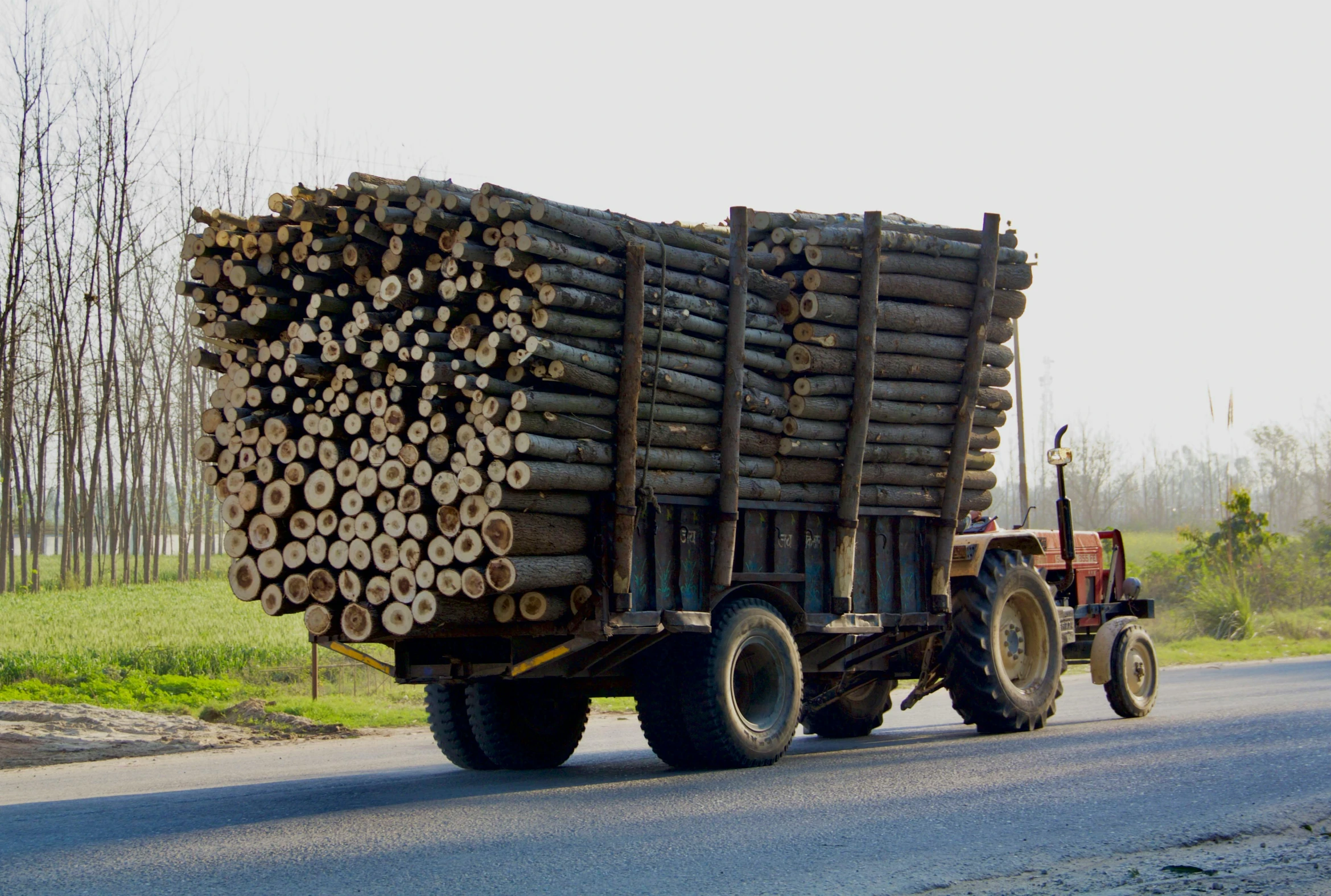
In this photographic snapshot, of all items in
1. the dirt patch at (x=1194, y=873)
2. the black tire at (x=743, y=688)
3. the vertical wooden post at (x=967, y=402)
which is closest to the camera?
the dirt patch at (x=1194, y=873)

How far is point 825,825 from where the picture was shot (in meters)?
6.31

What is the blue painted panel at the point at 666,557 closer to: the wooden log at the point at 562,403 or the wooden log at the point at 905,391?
the wooden log at the point at 562,403

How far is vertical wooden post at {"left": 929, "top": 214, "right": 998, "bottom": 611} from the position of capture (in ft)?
36.2

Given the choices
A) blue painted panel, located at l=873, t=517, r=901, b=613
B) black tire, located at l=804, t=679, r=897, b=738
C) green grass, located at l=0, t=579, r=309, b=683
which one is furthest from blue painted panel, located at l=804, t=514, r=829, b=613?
green grass, located at l=0, t=579, r=309, b=683

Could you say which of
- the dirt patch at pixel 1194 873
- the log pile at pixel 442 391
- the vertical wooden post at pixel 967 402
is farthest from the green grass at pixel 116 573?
the dirt patch at pixel 1194 873

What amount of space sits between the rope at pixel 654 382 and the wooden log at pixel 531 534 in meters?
0.43

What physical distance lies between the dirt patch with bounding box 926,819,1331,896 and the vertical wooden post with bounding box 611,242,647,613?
3.77 metres

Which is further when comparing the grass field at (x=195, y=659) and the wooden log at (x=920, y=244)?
the grass field at (x=195, y=659)

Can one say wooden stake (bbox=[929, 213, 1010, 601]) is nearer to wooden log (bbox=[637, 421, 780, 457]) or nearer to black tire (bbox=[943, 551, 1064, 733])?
black tire (bbox=[943, 551, 1064, 733])

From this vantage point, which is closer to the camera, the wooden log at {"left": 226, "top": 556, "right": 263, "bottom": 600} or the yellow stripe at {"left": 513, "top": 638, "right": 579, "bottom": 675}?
the yellow stripe at {"left": 513, "top": 638, "right": 579, "bottom": 675}

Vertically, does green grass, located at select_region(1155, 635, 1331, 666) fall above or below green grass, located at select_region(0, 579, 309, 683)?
below

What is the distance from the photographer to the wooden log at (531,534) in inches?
315

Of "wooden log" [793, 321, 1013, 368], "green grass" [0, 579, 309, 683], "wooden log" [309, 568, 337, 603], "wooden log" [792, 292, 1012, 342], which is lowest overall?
"green grass" [0, 579, 309, 683]

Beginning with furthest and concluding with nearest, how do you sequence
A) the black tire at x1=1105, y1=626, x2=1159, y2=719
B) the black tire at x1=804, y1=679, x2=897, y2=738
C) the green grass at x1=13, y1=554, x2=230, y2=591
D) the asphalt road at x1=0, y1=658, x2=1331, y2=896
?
the green grass at x1=13, y1=554, x2=230, y2=591
the black tire at x1=804, y1=679, x2=897, y2=738
the black tire at x1=1105, y1=626, x2=1159, y2=719
the asphalt road at x1=0, y1=658, x2=1331, y2=896
